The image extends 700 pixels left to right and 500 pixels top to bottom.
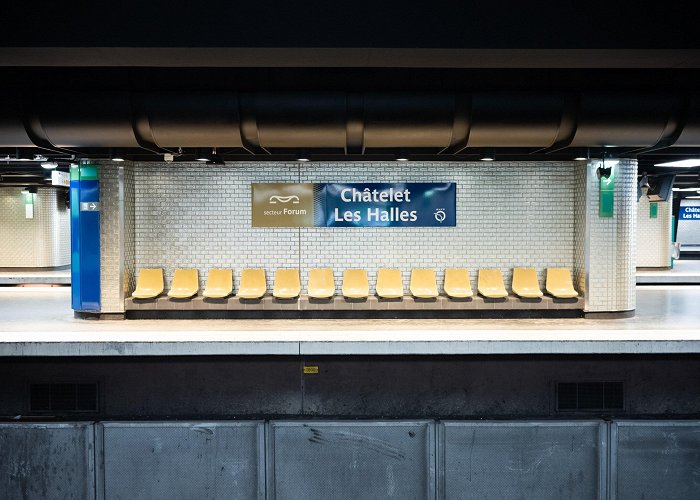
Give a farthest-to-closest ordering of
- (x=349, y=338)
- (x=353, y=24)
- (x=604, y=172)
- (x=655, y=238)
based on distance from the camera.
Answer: (x=655, y=238) → (x=604, y=172) → (x=349, y=338) → (x=353, y=24)

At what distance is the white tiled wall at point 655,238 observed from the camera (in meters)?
15.6

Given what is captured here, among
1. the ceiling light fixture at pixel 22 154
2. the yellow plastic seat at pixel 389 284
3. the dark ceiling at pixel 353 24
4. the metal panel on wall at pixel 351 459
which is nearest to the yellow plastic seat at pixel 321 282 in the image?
the yellow plastic seat at pixel 389 284

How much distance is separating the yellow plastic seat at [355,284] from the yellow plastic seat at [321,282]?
21 centimetres

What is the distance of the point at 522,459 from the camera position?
452cm

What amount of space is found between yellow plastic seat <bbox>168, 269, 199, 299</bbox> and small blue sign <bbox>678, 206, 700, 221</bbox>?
72.5 ft

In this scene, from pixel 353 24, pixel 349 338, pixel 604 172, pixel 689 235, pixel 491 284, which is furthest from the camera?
pixel 689 235

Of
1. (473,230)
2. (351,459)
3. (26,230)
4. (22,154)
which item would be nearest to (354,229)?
(473,230)

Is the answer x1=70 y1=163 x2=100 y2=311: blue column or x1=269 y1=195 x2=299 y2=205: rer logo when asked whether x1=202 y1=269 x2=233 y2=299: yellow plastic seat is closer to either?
x1=269 y1=195 x2=299 y2=205: rer logo

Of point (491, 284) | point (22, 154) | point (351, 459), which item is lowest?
point (351, 459)

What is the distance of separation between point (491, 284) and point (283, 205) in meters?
3.42

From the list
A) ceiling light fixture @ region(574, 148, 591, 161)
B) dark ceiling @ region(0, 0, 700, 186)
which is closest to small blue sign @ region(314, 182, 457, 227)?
ceiling light fixture @ region(574, 148, 591, 161)

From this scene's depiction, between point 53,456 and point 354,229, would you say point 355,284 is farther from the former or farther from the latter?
point 53,456

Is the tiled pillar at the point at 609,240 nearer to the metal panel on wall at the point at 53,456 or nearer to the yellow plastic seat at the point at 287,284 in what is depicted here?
the yellow plastic seat at the point at 287,284

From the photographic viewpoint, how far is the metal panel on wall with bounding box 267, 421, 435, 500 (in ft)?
14.9
